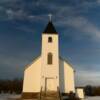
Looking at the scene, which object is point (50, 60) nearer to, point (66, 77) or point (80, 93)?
point (66, 77)

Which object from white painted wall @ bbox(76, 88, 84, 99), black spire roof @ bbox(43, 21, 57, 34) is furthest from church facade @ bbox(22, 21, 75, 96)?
white painted wall @ bbox(76, 88, 84, 99)

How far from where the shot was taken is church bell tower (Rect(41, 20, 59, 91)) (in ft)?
111

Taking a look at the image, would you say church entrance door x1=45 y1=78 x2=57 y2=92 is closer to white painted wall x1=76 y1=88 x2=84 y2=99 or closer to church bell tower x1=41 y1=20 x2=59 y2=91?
church bell tower x1=41 y1=20 x2=59 y2=91

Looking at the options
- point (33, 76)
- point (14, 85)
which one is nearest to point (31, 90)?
point (33, 76)

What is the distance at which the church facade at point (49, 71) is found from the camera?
3378 centimetres

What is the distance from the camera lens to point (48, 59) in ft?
113

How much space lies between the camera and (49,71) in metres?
33.8

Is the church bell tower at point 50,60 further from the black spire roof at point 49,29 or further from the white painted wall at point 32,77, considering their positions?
the white painted wall at point 32,77

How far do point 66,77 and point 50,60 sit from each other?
3.93m

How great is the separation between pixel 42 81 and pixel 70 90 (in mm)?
4805

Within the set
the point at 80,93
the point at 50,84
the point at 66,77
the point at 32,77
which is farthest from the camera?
the point at 80,93

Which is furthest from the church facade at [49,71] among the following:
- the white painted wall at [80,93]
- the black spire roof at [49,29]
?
the white painted wall at [80,93]

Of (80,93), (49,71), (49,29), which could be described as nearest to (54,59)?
(49,71)

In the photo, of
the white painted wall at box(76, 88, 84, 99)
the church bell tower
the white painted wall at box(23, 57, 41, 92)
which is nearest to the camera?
the church bell tower
